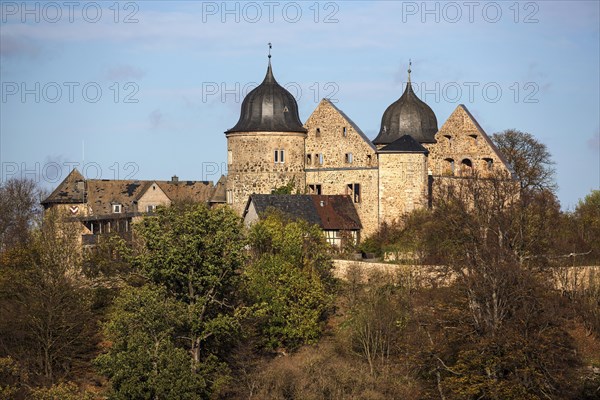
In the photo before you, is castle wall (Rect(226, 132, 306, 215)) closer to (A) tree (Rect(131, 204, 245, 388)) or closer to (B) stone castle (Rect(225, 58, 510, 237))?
(B) stone castle (Rect(225, 58, 510, 237))

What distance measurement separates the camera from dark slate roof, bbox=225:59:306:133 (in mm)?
61406

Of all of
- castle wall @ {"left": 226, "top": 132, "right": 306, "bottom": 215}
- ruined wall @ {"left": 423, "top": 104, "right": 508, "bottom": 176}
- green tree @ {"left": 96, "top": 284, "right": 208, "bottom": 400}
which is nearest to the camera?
green tree @ {"left": 96, "top": 284, "right": 208, "bottom": 400}

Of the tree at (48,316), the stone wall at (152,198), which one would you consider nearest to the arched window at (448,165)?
the stone wall at (152,198)

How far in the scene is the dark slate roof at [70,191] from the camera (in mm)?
75562

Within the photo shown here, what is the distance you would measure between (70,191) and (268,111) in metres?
18.5

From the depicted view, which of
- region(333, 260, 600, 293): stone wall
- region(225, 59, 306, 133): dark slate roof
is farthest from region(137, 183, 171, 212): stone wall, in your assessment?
region(333, 260, 600, 293): stone wall

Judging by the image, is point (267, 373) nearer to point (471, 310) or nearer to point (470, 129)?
point (471, 310)

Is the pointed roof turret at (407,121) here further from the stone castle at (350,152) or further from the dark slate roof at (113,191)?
the dark slate roof at (113,191)

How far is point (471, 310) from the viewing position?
42.4m

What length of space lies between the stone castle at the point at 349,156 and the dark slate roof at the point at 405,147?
4cm

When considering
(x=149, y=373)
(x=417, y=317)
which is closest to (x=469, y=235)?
(x=417, y=317)

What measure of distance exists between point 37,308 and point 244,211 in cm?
1412

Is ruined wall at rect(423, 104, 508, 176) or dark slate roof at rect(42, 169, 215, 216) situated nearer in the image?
ruined wall at rect(423, 104, 508, 176)

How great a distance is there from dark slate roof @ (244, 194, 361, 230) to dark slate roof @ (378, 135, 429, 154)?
2857 millimetres
